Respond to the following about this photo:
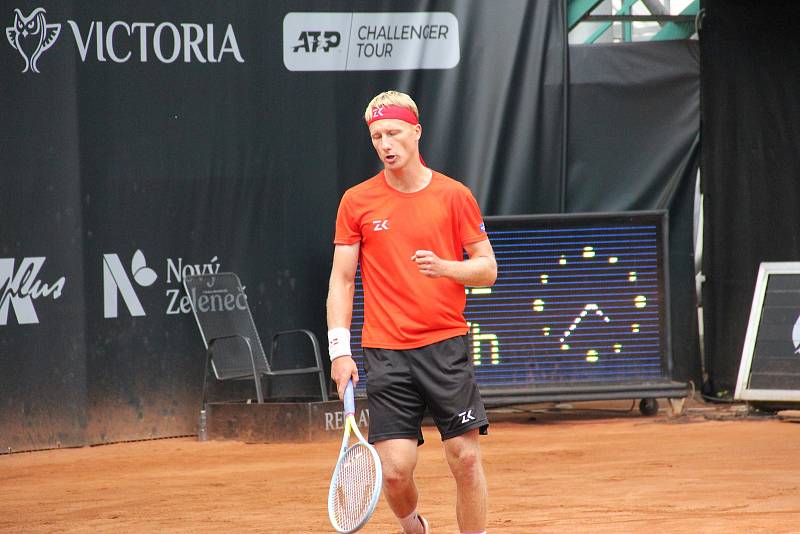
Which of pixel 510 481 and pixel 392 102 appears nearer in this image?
pixel 392 102

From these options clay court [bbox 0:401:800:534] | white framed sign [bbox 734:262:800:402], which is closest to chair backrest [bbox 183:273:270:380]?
clay court [bbox 0:401:800:534]

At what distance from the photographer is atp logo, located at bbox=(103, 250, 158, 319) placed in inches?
356

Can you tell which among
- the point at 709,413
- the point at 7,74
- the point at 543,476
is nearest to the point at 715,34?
the point at 709,413

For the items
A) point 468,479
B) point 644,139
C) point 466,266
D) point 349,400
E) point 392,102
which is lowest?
point 468,479

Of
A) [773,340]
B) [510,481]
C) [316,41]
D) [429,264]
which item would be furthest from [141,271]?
[429,264]

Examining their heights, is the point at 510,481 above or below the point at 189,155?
below

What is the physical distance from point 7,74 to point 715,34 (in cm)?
532

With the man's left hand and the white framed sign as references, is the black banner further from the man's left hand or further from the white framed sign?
the man's left hand

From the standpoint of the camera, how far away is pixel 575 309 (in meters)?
9.25

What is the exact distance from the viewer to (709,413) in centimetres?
951

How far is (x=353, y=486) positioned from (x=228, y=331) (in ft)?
16.6

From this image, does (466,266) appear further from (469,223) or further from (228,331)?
(228,331)

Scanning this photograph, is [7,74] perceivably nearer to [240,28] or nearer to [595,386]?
[240,28]

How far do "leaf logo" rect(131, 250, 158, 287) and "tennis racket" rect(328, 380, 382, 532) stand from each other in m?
5.00
